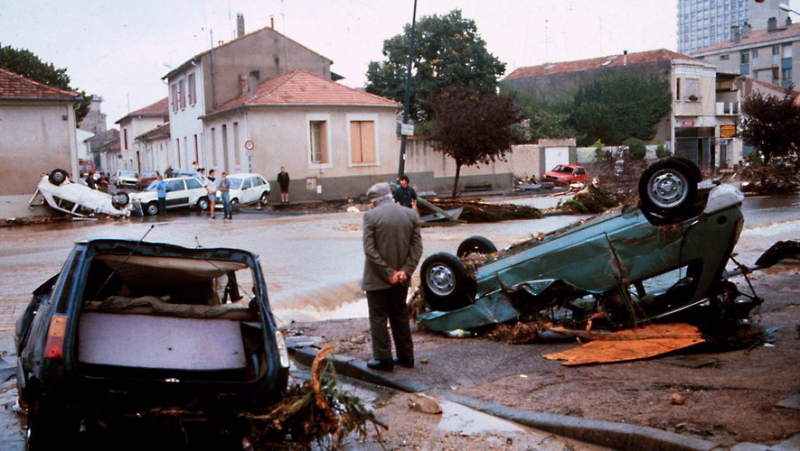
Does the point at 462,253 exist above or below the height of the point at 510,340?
above

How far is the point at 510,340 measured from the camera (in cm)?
805

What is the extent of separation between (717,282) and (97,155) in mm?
110080

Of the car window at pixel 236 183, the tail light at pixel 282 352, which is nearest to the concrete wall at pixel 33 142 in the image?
the car window at pixel 236 183

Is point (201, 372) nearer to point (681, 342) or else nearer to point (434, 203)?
point (681, 342)

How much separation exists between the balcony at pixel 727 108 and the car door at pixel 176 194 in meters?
46.9

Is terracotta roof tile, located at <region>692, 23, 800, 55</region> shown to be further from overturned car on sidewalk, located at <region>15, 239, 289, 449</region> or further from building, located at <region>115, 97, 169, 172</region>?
overturned car on sidewalk, located at <region>15, 239, 289, 449</region>

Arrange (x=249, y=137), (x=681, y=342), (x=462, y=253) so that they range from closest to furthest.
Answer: (x=681, y=342), (x=462, y=253), (x=249, y=137)

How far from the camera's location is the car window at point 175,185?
105ft

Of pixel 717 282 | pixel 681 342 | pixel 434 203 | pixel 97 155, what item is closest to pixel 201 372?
pixel 681 342

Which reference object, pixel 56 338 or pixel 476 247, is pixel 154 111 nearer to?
pixel 476 247

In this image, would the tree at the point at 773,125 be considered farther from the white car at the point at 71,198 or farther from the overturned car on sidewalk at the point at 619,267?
the overturned car on sidewalk at the point at 619,267

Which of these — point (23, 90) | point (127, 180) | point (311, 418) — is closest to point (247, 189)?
point (23, 90)

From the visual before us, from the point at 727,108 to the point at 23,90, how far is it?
5350 centimetres

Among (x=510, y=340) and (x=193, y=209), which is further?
(x=193, y=209)
